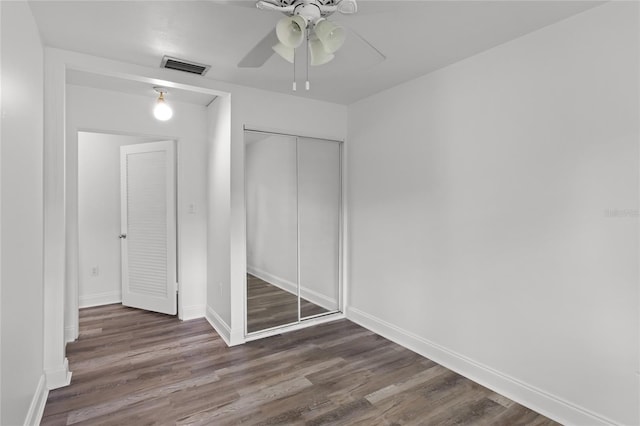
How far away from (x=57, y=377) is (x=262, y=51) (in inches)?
106

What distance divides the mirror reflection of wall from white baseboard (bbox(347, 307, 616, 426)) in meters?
0.82

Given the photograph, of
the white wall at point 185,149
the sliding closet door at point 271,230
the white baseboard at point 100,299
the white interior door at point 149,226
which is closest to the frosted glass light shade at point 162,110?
the white wall at point 185,149

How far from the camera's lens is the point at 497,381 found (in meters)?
2.47

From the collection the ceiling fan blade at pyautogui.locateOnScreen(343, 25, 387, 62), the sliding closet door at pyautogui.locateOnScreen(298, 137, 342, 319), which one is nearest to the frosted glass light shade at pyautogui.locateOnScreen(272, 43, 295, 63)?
the ceiling fan blade at pyautogui.locateOnScreen(343, 25, 387, 62)

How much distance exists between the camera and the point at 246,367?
2809 millimetres

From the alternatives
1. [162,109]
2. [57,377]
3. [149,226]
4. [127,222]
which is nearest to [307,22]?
[162,109]

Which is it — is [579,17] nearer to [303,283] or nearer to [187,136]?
[303,283]

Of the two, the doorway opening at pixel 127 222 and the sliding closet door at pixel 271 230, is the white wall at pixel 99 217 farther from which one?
the sliding closet door at pixel 271 230

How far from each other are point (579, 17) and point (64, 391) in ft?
13.8

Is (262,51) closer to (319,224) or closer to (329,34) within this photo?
(329,34)

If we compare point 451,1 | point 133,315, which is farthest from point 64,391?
point 451,1

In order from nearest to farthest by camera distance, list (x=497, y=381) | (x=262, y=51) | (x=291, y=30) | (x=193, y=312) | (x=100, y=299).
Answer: (x=291, y=30) → (x=262, y=51) → (x=497, y=381) → (x=193, y=312) → (x=100, y=299)

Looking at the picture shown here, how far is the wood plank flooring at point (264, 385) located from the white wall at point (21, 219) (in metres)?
0.47

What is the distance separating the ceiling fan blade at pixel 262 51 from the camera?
1699mm
